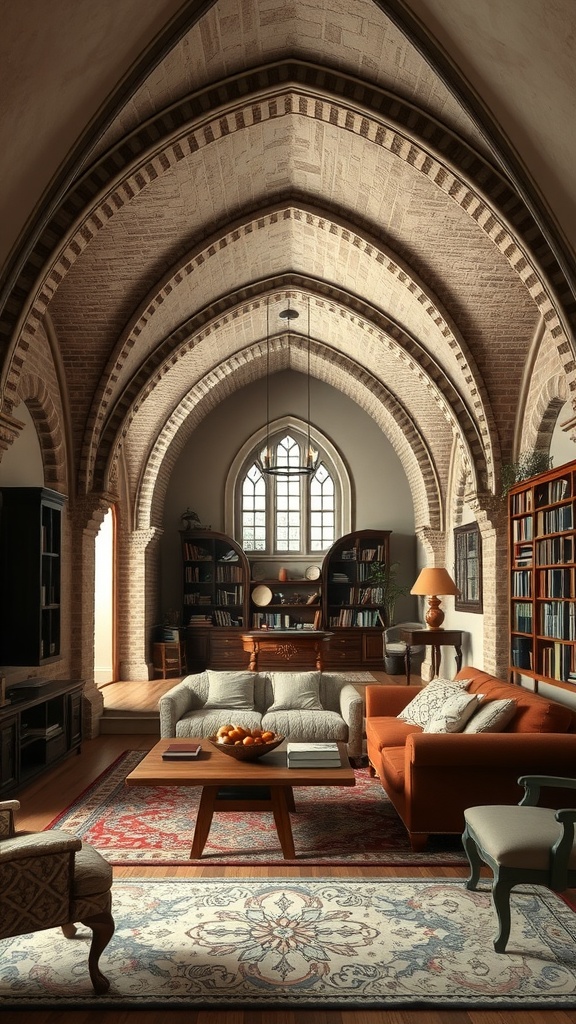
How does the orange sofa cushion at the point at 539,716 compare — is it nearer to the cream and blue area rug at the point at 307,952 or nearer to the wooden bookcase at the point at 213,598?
the cream and blue area rug at the point at 307,952

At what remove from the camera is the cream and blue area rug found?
10.9ft

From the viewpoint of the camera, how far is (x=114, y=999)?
10.8ft

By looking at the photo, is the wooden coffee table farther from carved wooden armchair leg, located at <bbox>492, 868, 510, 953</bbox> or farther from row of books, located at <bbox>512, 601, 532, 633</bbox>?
row of books, located at <bbox>512, 601, 532, 633</bbox>

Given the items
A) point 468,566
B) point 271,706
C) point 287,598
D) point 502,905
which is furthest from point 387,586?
point 502,905

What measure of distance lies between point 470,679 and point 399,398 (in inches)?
250

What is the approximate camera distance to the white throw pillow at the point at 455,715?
18.4 ft

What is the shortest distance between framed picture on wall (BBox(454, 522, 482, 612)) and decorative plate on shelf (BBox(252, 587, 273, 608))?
3.22 meters

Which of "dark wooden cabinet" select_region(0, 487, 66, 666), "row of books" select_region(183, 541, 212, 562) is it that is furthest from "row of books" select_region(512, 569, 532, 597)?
"row of books" select_region(183, 541, 212, 562)

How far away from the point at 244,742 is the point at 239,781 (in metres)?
0.42

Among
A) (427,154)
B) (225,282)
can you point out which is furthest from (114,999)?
(225,282)

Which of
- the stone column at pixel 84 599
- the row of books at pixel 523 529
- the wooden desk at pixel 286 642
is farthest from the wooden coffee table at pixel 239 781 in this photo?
the wooden desk at pixel 286 642

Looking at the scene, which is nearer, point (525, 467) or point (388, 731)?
point (388, 731)

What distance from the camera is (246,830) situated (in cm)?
566

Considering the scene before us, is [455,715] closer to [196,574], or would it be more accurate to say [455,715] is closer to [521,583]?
[521,583]
